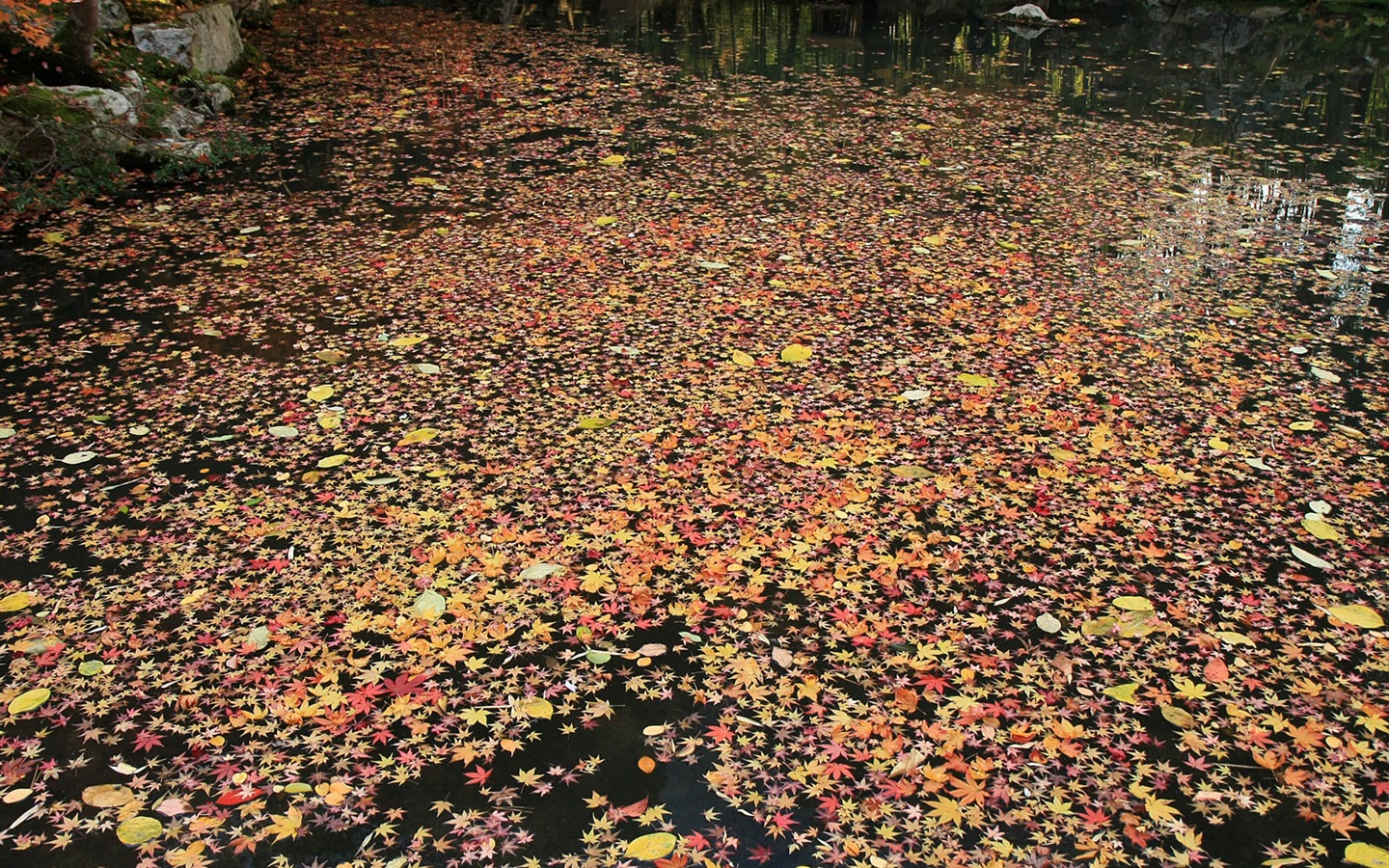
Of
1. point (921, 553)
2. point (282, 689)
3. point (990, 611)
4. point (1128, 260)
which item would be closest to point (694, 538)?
point (921, 553)

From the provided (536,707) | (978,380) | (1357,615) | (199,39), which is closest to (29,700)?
(536,707)

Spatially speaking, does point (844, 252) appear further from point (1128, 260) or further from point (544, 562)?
point (544, 562)

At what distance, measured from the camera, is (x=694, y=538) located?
283cm

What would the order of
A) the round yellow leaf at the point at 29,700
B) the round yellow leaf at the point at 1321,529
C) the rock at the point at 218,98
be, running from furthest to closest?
the rock at the point at 218,98, the round yellow leaf at the point at 1321,529, the round yellow leaf at the point at 29,700

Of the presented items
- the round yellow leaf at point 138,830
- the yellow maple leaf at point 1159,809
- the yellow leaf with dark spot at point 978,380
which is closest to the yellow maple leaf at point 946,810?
the yellow maple leaf at point 1159,809

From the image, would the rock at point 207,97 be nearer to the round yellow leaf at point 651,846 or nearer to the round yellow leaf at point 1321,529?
the round yellow leaf at point 651,846

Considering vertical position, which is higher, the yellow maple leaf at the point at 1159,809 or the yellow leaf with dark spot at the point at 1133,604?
the yellow leaf with dark spot at the point at 1133,604

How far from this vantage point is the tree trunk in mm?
5648

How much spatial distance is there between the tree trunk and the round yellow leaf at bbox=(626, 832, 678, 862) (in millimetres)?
5752

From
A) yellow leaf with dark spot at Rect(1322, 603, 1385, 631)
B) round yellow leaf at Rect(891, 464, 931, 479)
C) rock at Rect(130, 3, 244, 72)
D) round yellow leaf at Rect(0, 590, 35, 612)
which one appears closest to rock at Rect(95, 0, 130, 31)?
rock at Rect(130, 3, 244, 72)

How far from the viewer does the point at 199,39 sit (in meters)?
6.88

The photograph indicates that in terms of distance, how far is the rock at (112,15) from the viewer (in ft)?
21.1

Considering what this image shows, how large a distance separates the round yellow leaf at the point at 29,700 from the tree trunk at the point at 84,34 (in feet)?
15.6

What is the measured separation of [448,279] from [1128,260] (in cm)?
309
